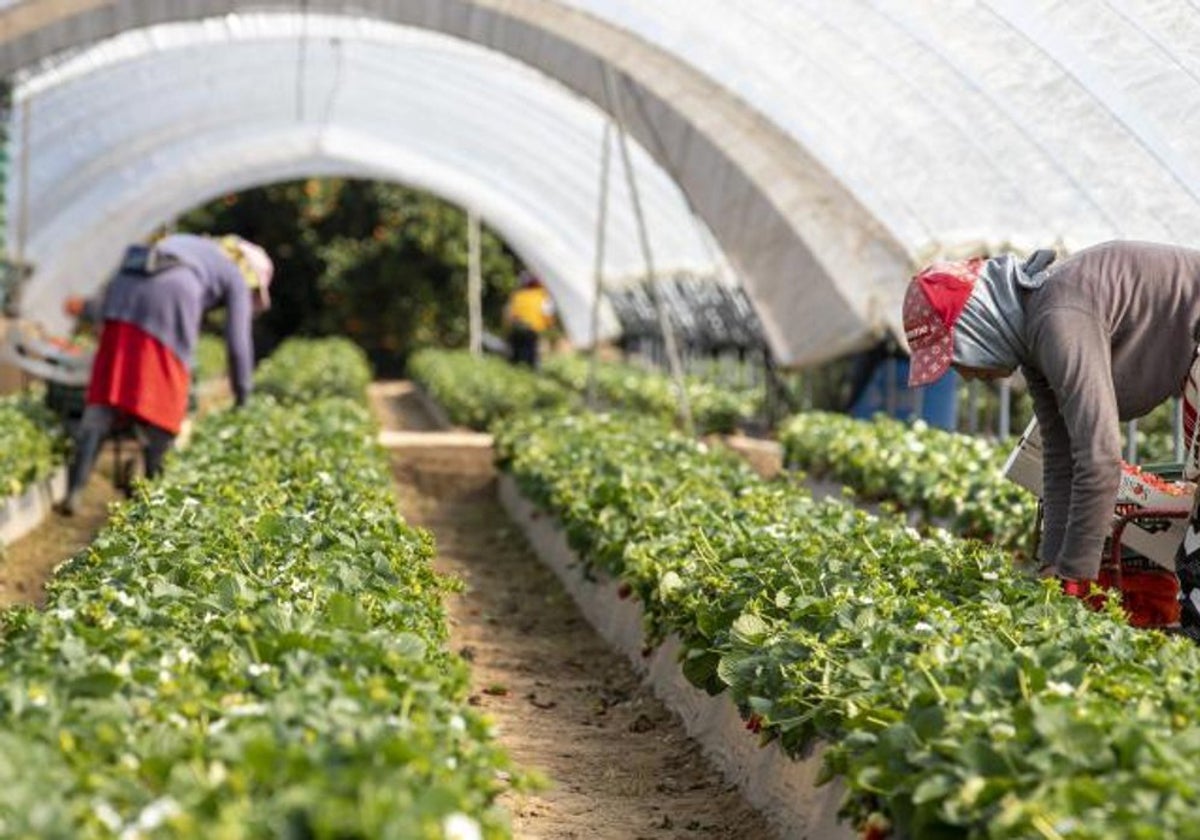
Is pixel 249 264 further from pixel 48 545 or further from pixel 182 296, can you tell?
pixel 48 545

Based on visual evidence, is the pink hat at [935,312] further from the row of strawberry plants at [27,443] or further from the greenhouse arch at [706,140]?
the greenhouse arch at [706,140]

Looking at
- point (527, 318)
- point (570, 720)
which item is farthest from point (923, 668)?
point (527, 318)

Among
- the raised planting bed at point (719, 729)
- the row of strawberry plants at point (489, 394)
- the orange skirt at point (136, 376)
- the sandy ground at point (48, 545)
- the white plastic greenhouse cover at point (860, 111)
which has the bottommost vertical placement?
the row of strawberry plants at point (489, 394)

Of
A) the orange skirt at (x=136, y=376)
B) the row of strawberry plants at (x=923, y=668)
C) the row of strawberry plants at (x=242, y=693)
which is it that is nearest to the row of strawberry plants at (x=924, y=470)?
the row of strawberry plants at (x=923, y=668)

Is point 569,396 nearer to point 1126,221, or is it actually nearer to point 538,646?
point 1126,221

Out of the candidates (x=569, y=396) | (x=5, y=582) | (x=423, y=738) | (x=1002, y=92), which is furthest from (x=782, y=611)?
(x=569, y=396)

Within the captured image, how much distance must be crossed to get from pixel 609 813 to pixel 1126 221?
5.40 meters

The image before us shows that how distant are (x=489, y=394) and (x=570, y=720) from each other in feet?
38.0

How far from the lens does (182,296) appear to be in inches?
399

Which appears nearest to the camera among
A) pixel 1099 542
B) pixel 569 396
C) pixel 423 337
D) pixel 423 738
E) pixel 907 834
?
pixel 423 738

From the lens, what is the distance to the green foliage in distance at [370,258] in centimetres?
3225

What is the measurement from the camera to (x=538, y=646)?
822cm

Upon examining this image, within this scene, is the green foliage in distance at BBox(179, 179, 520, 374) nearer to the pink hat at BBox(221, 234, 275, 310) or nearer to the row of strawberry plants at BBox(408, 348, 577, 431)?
the row of strawberry plants at BBox(408, 348, 577, 431)

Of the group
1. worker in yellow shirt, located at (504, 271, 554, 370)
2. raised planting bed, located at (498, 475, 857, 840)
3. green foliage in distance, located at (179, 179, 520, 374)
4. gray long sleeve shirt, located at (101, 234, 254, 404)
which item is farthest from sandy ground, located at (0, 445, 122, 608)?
green foliage in distance, located at (179, 179, 520, 374)
